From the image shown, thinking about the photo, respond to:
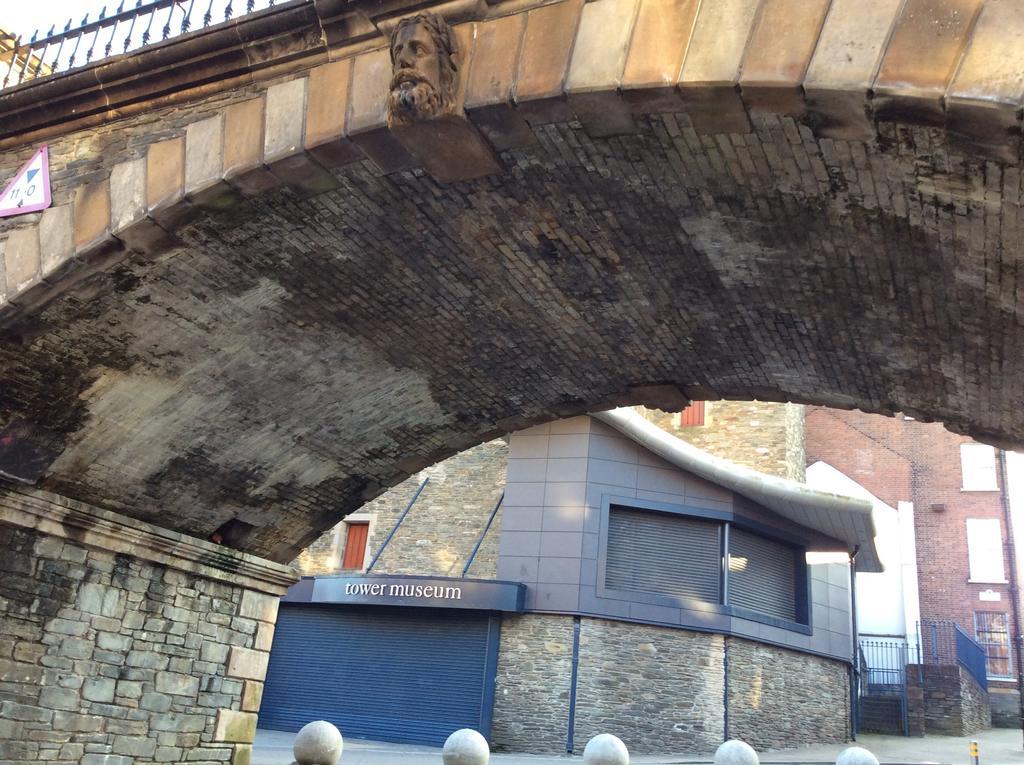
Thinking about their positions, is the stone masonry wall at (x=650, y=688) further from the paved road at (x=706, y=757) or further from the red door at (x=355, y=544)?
→ the red door at (x=355, y=544)

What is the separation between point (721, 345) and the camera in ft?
24.7

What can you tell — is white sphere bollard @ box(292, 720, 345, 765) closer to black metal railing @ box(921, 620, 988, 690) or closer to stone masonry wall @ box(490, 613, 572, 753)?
stone masonry wall @ box(490, 613, 572, 753)

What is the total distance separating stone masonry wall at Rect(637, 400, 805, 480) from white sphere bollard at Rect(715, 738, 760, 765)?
11466mm

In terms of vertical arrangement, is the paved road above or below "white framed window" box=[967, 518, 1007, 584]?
below

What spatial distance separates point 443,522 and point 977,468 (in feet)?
57.6

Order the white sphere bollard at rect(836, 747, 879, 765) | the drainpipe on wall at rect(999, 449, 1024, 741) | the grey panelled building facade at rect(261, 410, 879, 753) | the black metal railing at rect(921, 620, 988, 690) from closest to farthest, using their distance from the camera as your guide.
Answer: the white sphere bollard at rect(836, 747, 879, 765), the grey panelled building facade at rect(261, 410, 879, 753), the black metal railing at rect(921, 620, 988, 690), the drainpipe on wall at rect(999, 449, 1024, 741)

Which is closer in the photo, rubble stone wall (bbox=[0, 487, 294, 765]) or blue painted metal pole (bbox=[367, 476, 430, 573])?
rubble stone wall (bbox=[0, 487, 294, 765])

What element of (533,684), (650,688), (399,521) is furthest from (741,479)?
(399,521)

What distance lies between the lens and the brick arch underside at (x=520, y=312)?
17.1ft

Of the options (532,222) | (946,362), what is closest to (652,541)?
(946,362)

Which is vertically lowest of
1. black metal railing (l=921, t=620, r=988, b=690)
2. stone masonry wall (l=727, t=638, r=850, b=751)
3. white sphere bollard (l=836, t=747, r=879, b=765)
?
white sphere bollard (l=836, t=747, r=879, b=765)

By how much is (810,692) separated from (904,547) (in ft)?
32.6

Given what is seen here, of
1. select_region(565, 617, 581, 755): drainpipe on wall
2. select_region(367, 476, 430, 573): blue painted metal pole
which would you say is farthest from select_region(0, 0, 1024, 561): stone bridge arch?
select_region(367, 476, 430, 573): blue painted metal pole

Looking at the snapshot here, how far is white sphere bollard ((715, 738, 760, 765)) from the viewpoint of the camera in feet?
31.5
